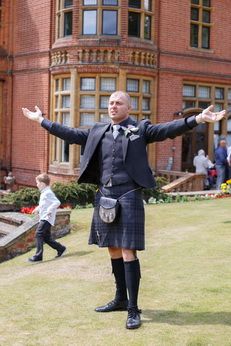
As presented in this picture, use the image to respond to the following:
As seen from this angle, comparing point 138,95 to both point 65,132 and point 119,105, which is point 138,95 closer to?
point 65,132

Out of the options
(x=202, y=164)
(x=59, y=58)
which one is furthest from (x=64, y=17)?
(x=202, y=164)

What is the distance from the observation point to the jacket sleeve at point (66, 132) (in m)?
5.55

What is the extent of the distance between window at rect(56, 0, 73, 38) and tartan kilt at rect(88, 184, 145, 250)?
13835mm

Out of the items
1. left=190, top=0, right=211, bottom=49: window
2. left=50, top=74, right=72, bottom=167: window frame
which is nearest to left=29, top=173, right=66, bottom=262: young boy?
left=50, top=74, right=72, bottom=167: window frame

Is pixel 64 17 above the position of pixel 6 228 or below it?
above

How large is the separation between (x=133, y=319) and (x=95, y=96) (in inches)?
528

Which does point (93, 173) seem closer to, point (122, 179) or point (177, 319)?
point (122, 179)

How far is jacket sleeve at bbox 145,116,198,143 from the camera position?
5.07 metres

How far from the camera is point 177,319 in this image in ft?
17.4

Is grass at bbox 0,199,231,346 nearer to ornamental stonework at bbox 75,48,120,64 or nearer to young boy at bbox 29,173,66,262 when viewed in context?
young boy at bbox 29,173,66,262

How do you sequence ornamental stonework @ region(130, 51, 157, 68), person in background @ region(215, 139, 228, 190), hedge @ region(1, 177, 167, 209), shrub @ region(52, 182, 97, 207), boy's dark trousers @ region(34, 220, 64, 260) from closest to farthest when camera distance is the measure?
boy's dark trousers @ region(34, 220, 64, 260)
hedge @ region(1, 177, 167, 209)
shrub @ region(52, 182, 97, 207)
ornamental stonework @ region(130, 51, 157, 68)
person in background @ region(215, 139, 228, 190)

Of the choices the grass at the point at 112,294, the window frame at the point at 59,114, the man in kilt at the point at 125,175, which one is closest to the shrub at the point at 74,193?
the window frame at the point at 59,114

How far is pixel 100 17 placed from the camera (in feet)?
58.5

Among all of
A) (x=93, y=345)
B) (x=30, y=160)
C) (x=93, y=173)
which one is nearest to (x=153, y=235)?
(x=93, y=173)
